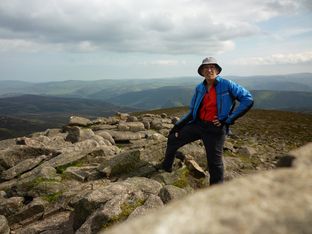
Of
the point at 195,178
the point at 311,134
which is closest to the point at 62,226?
the point at 195,178

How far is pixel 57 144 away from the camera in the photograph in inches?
795

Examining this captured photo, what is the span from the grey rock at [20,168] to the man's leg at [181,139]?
7146 mm

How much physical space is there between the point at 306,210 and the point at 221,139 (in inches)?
334

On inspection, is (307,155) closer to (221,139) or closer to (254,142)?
(221,139)

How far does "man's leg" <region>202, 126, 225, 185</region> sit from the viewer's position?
11.0 meters

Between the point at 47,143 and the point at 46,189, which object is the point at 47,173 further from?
the point at 47,143

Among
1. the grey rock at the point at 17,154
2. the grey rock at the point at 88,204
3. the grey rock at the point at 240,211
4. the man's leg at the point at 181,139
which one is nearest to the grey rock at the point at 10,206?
the grey rock at the point at 88,204

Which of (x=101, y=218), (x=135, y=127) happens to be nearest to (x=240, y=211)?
(x=101, y=218)

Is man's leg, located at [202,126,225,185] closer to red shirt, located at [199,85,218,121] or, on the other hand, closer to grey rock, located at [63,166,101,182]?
red shirt, located at [199,85,218,121]

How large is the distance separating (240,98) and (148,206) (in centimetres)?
445

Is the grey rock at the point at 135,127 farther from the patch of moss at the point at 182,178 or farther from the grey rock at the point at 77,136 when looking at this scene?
the patch of moss at the point at 182,178

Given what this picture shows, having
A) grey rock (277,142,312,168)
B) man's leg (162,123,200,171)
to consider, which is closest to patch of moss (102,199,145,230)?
man's leg (162,123,200,171)

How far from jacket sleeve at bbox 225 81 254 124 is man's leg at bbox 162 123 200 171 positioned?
1439 millimetres

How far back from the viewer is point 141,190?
1099 centimetres
